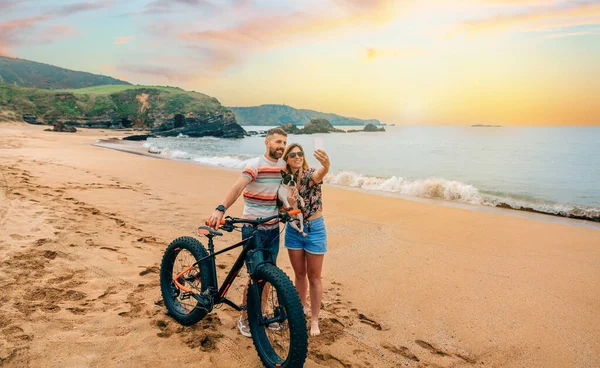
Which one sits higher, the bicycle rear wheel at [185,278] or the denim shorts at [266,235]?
the denim shorts at [266,235]

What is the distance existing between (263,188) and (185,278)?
53.5 inches

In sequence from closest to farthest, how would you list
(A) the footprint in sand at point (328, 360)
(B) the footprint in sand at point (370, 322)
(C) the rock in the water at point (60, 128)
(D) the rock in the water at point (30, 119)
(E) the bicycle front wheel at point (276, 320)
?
(E) the bicycle front wheel at point (276, 320)
(A) the footprint in sand at point (328, 360)
(B) the footprint in sand at point (370, 322)
(C) the rock in the water at point (60, 128)
(D) the rock in the water at point (30, 119)

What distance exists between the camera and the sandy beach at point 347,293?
10.6ft

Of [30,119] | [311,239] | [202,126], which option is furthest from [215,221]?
[202,126]

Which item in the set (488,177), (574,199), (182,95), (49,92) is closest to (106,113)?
(49,92)

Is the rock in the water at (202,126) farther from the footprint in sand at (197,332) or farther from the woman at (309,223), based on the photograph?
the woman at (309,223)

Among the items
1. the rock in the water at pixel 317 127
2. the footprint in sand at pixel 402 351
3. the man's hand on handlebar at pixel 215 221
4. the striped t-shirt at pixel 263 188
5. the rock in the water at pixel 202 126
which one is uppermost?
the rock in the water at pixel 317 127

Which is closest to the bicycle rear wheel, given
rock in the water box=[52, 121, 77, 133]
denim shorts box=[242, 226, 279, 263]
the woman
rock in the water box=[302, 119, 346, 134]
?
denim shorts box=[242, 226, 279, 263]

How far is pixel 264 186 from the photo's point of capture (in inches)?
127

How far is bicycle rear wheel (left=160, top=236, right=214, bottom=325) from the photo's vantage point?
3.45 m

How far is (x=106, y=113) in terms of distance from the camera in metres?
89.8

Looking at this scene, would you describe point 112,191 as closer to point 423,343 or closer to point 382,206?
point 382,206

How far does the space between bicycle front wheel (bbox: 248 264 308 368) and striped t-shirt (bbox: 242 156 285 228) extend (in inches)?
22.3

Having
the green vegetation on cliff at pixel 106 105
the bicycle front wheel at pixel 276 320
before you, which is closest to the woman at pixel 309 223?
the bicycle front wheel at pixel 276 320
